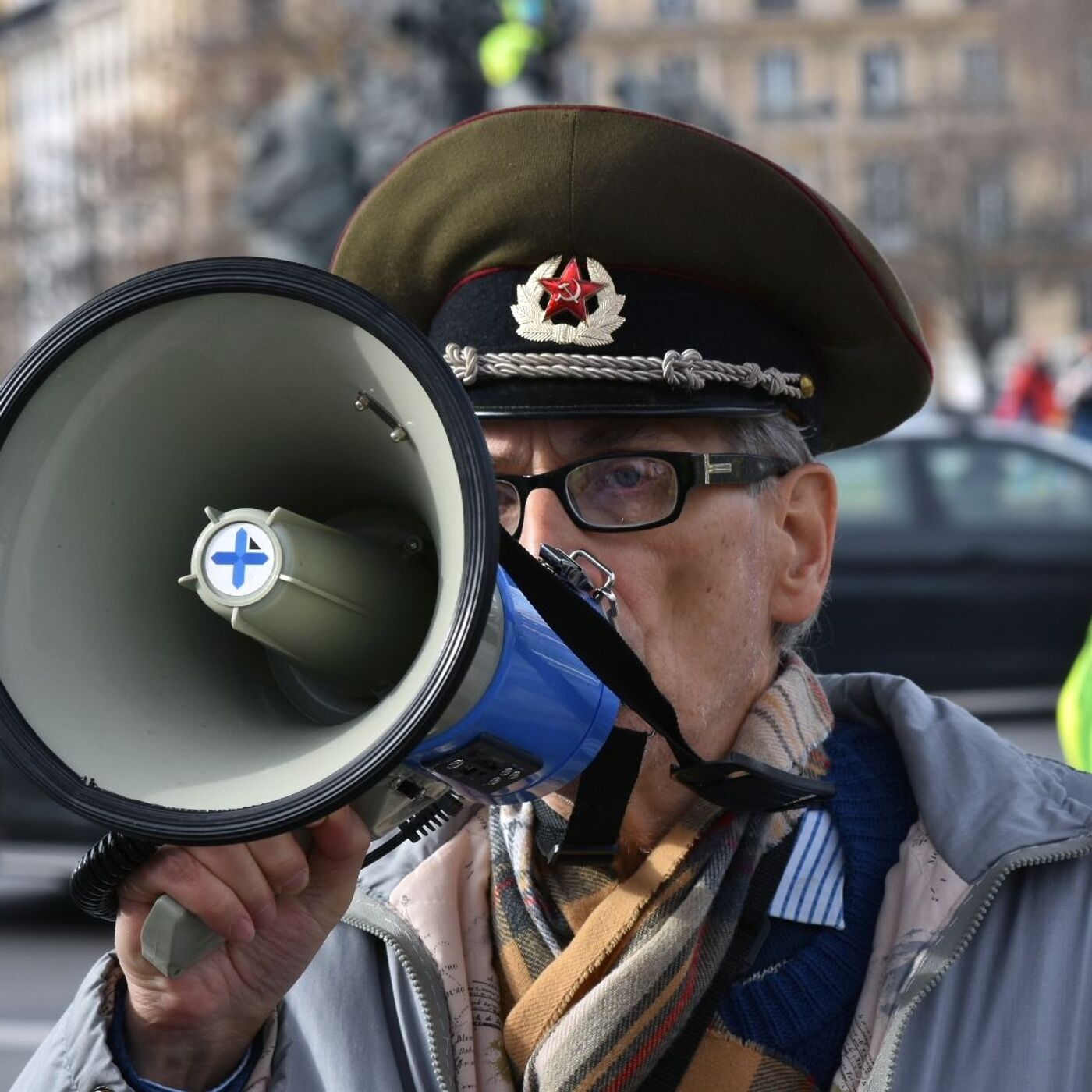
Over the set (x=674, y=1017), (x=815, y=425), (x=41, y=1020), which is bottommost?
(x=41, y=1020)

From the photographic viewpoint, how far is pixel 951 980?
199cm

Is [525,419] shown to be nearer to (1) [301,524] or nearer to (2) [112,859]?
(1) [301,524]

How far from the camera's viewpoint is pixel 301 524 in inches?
68.3

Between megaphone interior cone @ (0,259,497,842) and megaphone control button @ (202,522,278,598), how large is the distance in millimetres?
144

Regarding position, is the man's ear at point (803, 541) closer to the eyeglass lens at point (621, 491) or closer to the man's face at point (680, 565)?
the man's face at point (680, 565)

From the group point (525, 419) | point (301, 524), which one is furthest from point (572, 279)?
point (301, 524)

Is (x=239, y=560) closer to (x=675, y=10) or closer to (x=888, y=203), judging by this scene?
(x=888, y=203)

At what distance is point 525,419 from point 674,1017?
0.67 m

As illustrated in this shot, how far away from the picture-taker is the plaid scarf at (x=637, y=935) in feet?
6.70

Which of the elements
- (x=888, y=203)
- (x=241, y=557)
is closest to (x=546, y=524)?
(x=241, y=557)

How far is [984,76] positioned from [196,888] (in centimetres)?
5786

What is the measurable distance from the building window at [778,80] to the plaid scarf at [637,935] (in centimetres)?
6202

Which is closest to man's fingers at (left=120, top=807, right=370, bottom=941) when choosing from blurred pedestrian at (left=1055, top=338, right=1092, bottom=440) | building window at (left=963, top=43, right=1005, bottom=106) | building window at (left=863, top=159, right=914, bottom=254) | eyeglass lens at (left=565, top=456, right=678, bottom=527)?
eyeglass lens at (left=565, top=456, right=678, bottom=527)

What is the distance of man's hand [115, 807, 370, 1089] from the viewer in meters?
1.73
